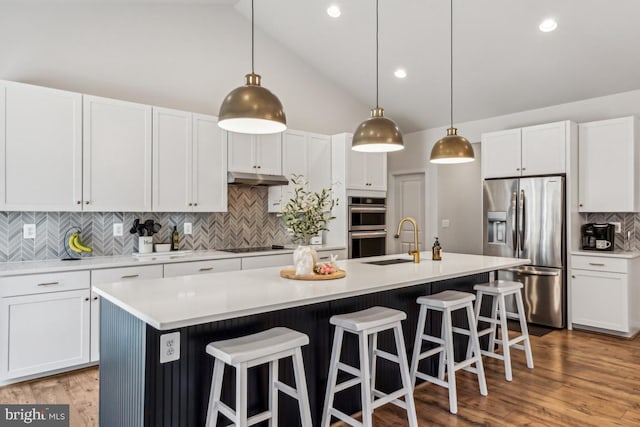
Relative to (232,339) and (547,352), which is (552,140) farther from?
(232,339)

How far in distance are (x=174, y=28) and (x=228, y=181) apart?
1.74 meters

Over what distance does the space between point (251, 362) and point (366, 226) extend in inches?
147

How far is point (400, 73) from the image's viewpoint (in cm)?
529

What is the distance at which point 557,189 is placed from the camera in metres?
4.53

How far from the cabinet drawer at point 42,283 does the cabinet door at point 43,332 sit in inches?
1.5

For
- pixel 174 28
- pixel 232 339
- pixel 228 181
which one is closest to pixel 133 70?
pixel 174 28

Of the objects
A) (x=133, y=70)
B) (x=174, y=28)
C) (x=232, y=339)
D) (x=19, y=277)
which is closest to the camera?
(x=232, y=339)

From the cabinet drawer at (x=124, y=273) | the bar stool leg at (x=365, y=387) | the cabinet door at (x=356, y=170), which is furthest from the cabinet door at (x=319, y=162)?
the bar stool leg at (x=365, y=387)

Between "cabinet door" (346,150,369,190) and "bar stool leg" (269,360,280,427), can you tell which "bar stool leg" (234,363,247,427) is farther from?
"cabinet door" (346,150,369,190)

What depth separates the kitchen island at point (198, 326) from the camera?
1.78 meters

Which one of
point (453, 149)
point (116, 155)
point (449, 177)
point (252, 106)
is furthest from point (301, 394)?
point (449, 177)

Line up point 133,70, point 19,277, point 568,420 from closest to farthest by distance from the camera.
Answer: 1. point 568,420
2. point 19,277
3. point 133,70

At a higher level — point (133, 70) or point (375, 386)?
point (133, 70)

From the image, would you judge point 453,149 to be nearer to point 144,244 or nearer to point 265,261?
point 265,261
